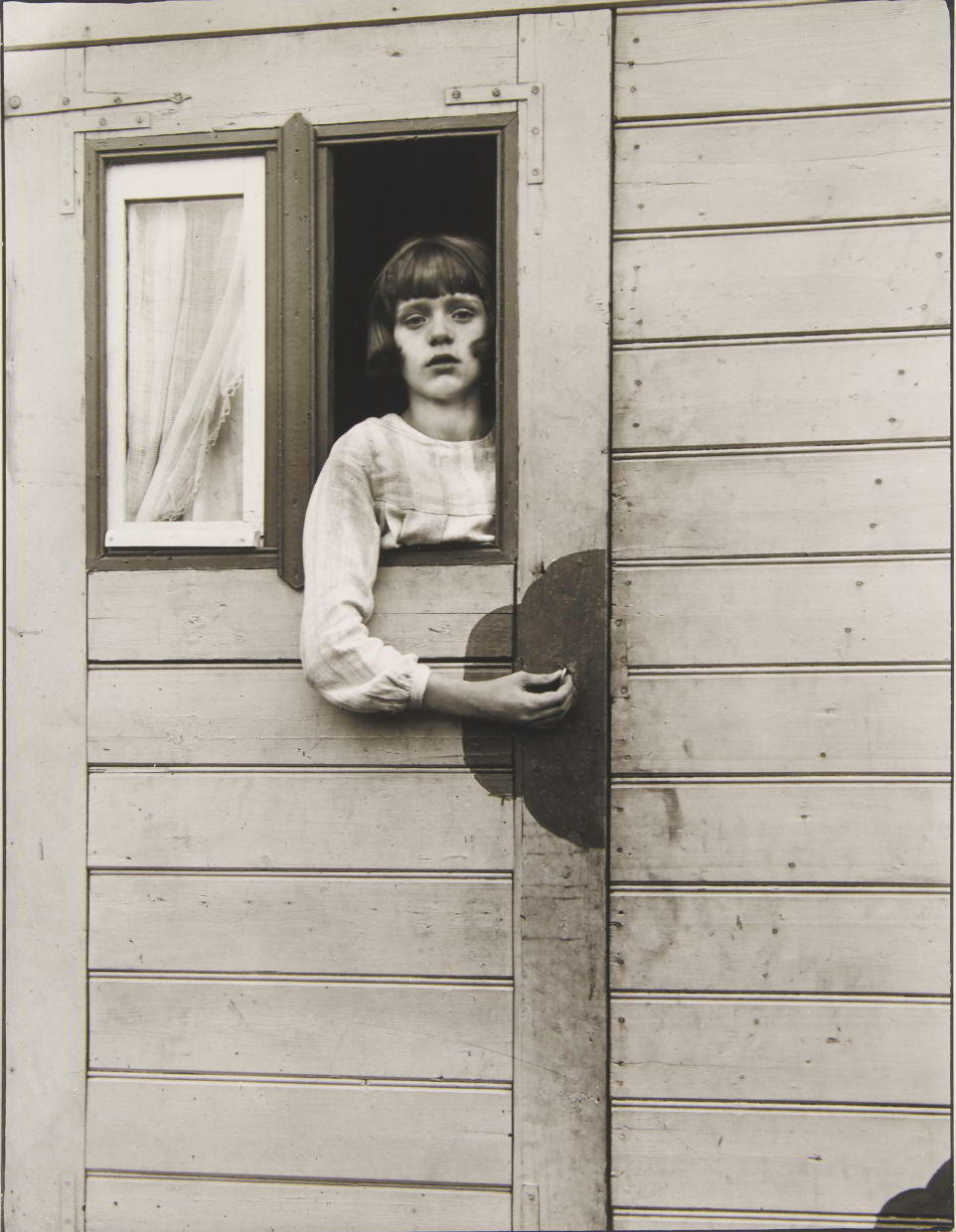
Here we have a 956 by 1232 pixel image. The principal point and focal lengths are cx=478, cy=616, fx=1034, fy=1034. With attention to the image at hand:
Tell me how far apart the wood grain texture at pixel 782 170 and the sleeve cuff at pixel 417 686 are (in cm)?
107

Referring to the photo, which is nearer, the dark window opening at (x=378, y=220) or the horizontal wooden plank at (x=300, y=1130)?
the horizontal wooden plank at (x=300, y=1130)

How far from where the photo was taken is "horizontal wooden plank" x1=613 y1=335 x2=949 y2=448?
87.7 inches

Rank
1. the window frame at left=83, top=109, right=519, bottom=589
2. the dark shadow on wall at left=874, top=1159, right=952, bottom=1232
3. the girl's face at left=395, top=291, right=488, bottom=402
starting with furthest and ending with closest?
the girl's face at left=395, top=291, right=488, bottom=402 < the window frame at left=83, top=109, right=519, bottom=589 < the dark shadow on wall at left=874, top=1159, right=952, bottom=1232

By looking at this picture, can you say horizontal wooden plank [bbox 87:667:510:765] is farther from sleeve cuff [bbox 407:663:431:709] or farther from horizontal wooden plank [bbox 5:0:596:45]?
horizontal wooden plank [bbox 5:0:596:45]

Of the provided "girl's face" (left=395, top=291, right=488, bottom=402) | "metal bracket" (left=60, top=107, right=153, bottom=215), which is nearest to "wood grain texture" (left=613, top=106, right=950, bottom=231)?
"girl's face" (left=395, top=291, right=488, bottom=402)

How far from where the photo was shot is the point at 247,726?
7.70 ft

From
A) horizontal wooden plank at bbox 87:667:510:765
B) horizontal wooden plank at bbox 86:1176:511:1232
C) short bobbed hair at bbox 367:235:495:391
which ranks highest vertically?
short bobbed hair at bbox 367:235:495:391

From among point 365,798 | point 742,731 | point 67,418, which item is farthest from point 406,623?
point 67,418

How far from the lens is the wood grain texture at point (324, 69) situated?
2.30m

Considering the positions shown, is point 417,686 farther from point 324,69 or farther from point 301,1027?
point 324,69

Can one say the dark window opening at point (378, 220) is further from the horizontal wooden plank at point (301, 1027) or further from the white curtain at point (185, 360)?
the horizontal wooden plank at point (301, 1027)

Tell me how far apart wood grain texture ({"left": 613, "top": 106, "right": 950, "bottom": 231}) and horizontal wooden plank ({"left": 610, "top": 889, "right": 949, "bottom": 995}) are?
1482mm

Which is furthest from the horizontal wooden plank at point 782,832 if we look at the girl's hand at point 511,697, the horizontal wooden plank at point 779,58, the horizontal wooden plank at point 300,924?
the horizontal wooden plank at point 779,58

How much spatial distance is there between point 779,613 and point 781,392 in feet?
1.58
